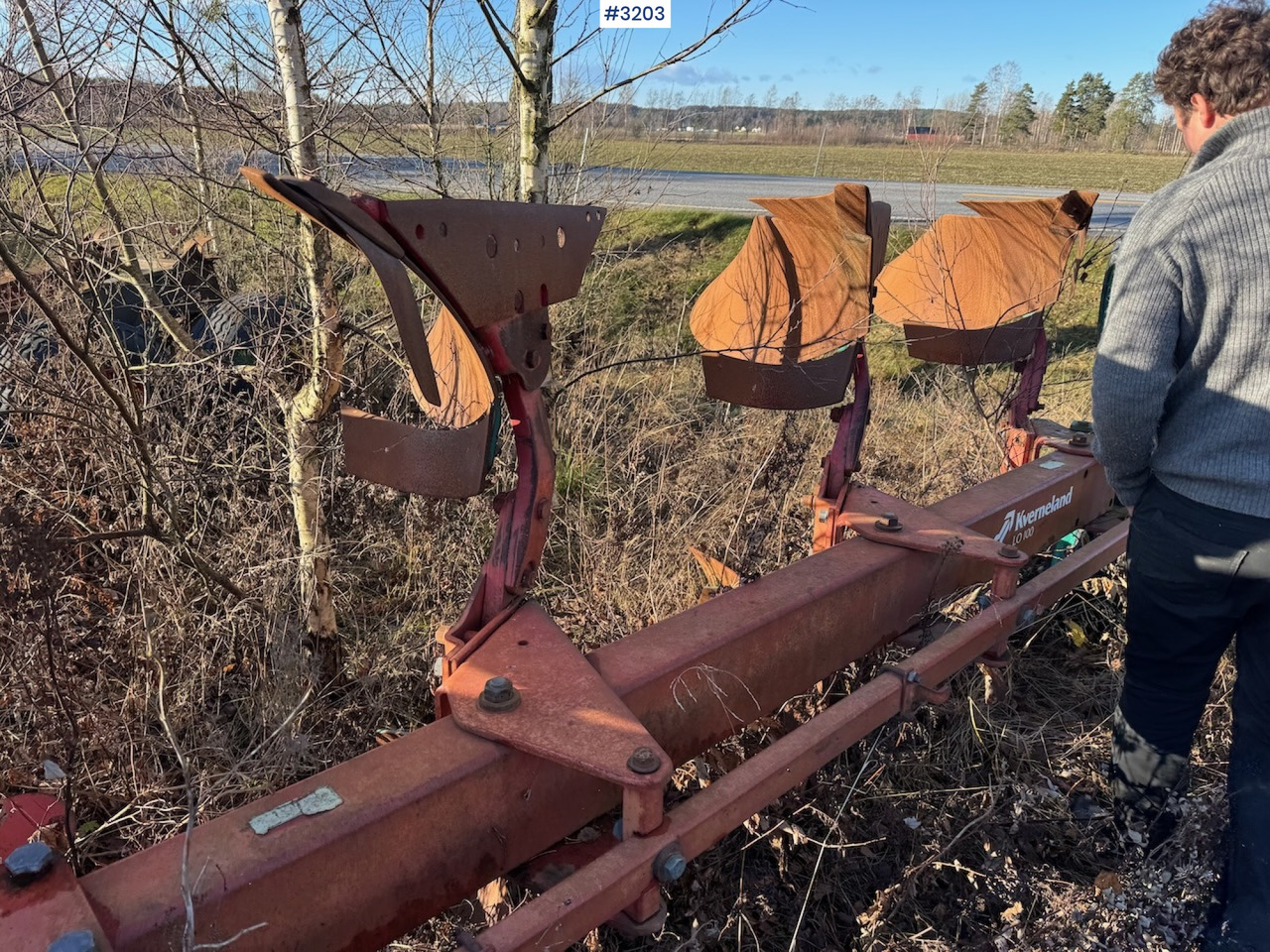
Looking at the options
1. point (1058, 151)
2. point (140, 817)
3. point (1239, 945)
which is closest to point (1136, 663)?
point (1239, 945)

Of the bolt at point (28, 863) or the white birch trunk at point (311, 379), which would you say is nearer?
the bolt at point (28, 863)

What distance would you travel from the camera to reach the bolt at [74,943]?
1.04m

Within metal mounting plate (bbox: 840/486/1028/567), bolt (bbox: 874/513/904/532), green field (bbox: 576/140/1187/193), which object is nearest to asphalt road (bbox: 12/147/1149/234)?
metal mounting plate (bbox: 840/486/1028/567)

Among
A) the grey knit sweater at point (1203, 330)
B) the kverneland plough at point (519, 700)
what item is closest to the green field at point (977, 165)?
the grey knit sweater at point (1203, 330)

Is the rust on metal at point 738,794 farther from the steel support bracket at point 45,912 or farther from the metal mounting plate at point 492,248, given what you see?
the metal mounting plate at point 492,248

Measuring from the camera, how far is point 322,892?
1.33 m

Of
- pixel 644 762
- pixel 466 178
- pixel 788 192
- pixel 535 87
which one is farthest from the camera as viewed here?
pixel 788 192

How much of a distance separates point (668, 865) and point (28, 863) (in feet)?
3.04

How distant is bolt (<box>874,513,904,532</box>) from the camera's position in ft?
8.23

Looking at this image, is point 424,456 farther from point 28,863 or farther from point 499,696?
point 28,863

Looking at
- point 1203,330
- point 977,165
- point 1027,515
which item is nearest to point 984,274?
point 1027,515

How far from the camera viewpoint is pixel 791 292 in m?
3.14

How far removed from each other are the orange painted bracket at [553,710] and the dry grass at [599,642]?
629 millimetres

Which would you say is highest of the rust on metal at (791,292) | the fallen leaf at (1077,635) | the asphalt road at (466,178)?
the asphalt road at (466,178)
